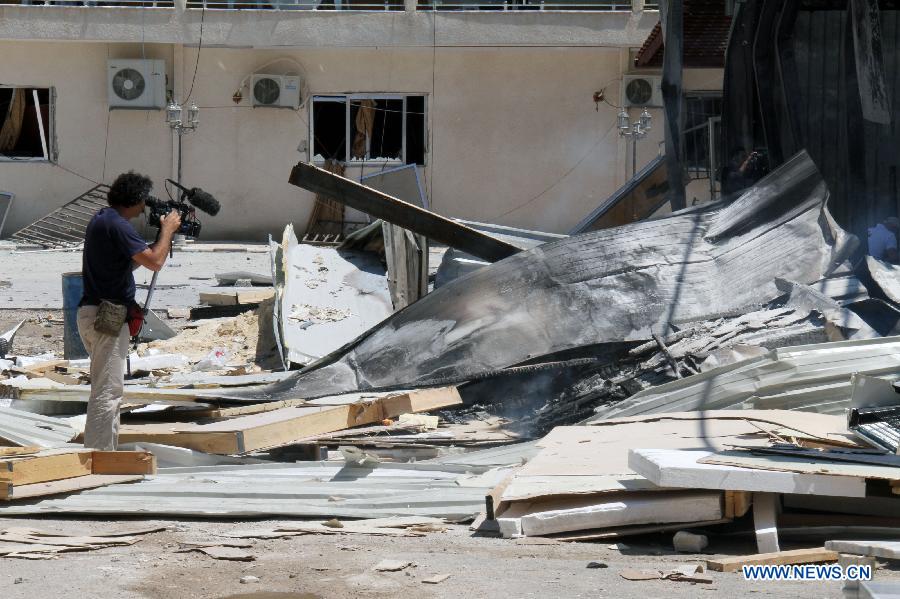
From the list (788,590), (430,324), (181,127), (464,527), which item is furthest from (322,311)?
(181,127)

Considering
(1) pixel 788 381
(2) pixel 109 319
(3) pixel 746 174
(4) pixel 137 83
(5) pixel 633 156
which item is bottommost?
(1) pixel 788 381

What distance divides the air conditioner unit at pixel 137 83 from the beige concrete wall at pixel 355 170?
1.15 ft

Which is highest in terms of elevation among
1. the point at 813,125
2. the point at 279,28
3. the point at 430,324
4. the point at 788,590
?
the point at 279,28

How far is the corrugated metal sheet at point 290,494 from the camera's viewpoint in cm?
502

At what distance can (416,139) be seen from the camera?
22016 millimetres

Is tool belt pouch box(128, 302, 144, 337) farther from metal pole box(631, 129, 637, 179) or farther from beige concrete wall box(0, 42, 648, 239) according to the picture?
metal pole box(631, 129, 637, 179)

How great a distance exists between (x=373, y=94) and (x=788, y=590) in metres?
18.6

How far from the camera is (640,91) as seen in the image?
21438 mm

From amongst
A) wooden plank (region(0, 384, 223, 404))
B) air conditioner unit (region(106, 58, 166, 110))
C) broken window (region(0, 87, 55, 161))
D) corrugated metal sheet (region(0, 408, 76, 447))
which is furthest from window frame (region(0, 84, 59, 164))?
corrugated metal sheet (region(0, 408, 76, 447))

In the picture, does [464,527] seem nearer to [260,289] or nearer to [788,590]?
[788,590]

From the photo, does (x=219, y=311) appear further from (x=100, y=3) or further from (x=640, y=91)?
(x=100, y=3)

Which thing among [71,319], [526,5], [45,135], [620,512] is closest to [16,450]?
[620,512]

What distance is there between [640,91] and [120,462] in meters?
17.1

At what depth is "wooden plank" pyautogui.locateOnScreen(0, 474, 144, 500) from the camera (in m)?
5.09
